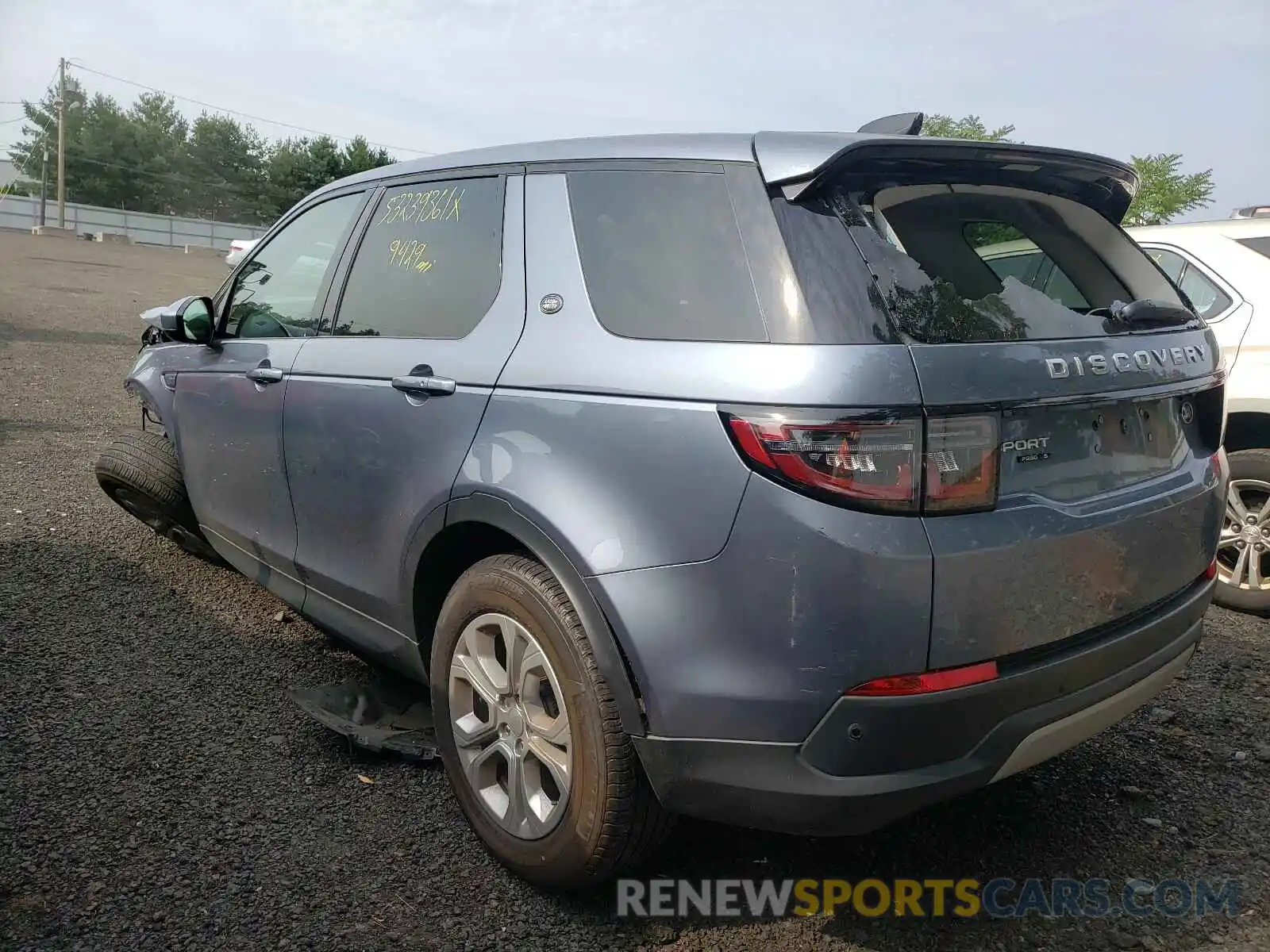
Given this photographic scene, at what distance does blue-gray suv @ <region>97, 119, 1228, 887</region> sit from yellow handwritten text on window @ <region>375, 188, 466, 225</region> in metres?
0.04

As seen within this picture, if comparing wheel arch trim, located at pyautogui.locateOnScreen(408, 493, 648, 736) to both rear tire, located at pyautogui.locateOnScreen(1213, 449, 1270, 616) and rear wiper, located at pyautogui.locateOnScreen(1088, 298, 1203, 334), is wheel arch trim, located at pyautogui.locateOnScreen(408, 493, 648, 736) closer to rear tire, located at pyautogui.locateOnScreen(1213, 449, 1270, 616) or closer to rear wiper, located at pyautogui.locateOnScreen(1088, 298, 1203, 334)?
rear wiper, located at pyautogui.locateOnScreen(1088, 298, 1203, 334)

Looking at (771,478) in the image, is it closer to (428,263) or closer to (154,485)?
(428,263)

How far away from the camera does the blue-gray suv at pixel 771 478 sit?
1797mm

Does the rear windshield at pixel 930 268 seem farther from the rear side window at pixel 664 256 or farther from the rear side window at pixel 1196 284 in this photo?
the rear side window at pixel 1196 284

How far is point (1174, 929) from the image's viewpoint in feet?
7.45

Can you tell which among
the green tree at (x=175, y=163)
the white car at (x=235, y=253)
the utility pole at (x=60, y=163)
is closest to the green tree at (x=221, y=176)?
the green tree at (x=175, y=163)

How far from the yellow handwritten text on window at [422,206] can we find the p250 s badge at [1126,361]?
170cm

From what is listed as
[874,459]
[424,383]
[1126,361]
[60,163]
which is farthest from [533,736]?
[60,163]

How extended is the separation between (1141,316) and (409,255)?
2047 mm

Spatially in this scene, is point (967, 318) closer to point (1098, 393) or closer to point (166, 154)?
point (1098, 393)

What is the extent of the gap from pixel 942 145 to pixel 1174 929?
1930 mm

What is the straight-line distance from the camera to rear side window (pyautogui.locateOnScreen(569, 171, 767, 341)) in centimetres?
200

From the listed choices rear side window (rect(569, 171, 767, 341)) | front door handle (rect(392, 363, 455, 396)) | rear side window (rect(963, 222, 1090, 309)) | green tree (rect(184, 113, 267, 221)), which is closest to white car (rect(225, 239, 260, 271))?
front door handle (rect(392, 363, 455, 396))

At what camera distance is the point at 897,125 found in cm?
255
